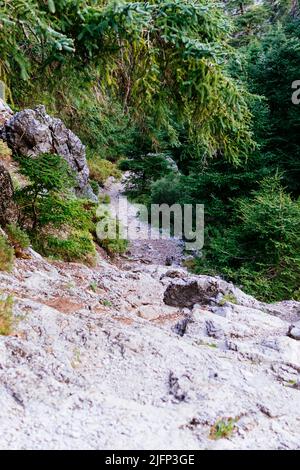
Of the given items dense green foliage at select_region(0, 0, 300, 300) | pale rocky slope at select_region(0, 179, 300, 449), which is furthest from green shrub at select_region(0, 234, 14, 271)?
dense green foliage at select_region(0, 0, 300, 300)

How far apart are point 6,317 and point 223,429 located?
2.19 metres

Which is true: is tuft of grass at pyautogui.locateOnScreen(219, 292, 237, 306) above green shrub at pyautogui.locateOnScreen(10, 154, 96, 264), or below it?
below

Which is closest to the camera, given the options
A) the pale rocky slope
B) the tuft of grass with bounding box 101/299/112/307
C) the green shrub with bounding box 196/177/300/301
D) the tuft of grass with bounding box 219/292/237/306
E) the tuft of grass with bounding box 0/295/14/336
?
the pale rocky slope

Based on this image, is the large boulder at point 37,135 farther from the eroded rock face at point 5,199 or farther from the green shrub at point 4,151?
the eroded rock face at point 5,199

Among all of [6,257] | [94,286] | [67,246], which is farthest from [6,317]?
[67,246]

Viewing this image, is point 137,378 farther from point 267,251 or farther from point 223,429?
point 267,251

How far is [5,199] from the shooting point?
7254 mm

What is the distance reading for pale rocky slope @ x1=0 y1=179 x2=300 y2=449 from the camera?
8.73ft

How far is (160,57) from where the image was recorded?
15.9 ft

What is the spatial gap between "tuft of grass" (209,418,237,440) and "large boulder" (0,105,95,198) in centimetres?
1019

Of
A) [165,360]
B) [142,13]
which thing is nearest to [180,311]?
[165,360]

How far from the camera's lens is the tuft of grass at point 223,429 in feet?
8.99

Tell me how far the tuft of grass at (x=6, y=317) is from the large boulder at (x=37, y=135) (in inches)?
335

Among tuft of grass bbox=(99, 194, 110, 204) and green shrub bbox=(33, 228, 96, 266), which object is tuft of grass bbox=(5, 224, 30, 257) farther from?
tuft of grass bbox=(99, 194, 110, 204)
